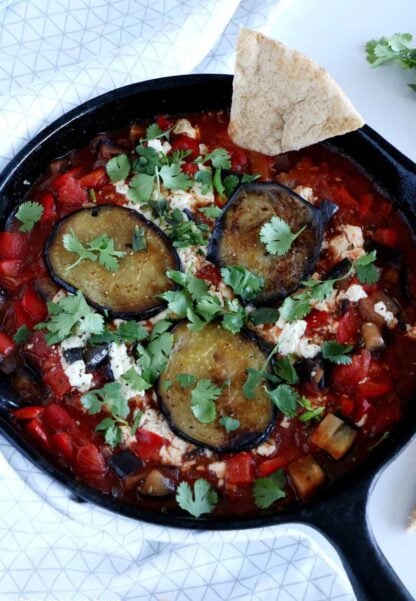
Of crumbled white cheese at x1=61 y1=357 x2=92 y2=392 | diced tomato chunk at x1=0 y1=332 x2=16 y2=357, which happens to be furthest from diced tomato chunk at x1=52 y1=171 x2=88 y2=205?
crumbled white cheese at x1=61 y1=357 x2=92 y2=392

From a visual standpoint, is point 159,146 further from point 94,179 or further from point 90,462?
point 90,462

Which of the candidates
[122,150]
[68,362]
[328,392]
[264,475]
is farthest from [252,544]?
[122,150]

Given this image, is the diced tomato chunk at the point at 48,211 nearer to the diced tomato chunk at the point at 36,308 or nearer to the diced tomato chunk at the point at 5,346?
the diced tomato chunk at the point at 36,308

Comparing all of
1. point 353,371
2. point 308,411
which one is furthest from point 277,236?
point 308,411

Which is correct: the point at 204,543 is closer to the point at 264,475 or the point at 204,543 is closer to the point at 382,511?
the point at 264,475

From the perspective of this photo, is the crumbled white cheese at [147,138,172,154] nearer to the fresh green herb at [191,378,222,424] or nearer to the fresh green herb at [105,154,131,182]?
the fresh green herb at [105,154,131,182]
